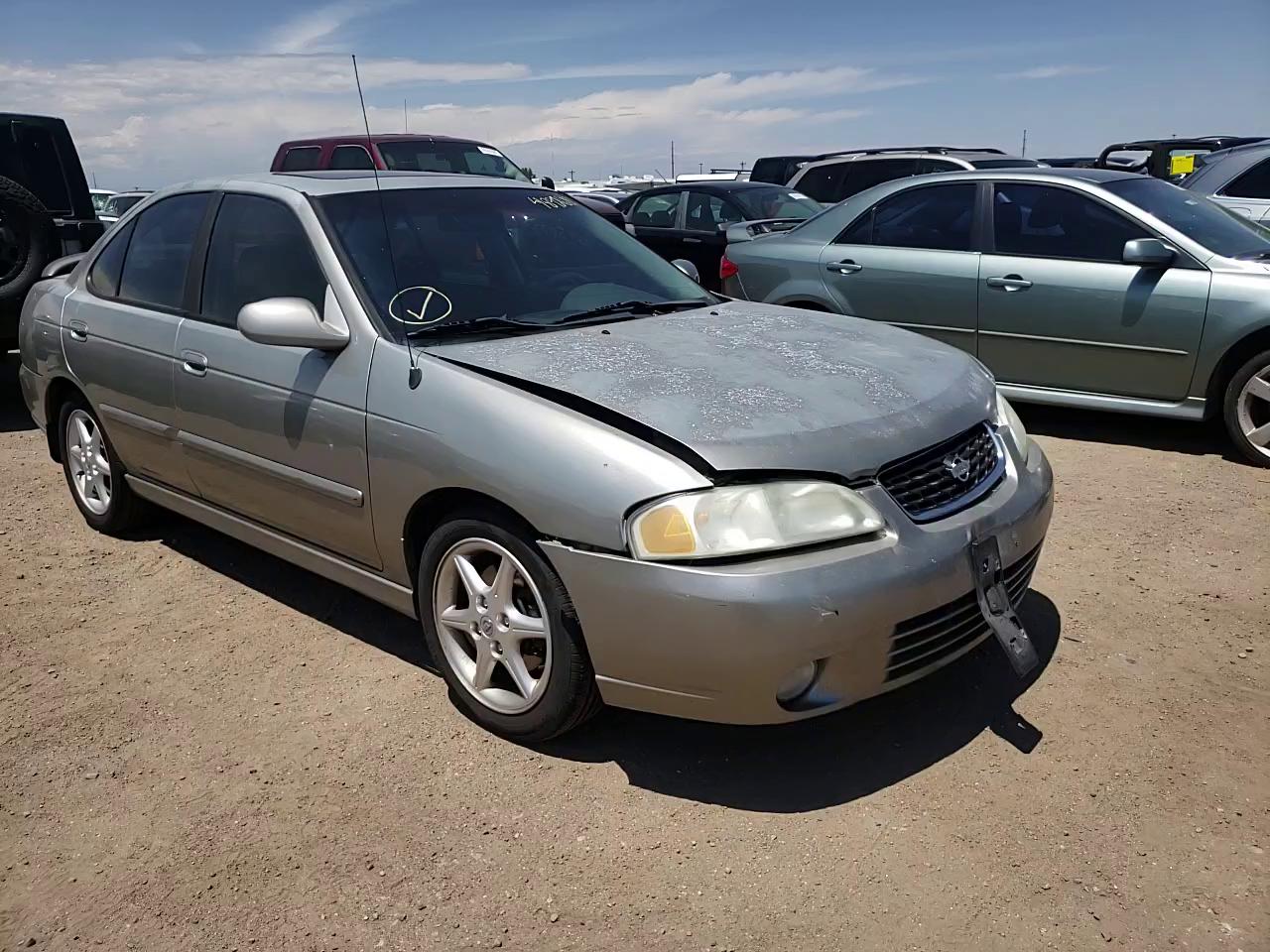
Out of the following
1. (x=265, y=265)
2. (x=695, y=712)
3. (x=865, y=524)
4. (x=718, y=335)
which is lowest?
(x=695, y=712)

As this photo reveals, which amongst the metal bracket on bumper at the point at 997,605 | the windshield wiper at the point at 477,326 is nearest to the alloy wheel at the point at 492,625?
the windshield wiper at the point at 477,326

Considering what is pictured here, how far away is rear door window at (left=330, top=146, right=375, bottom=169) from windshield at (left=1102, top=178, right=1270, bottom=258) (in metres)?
7.63

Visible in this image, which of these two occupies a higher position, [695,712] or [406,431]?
[406,431]

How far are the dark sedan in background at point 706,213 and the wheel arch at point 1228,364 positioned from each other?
18.1ft

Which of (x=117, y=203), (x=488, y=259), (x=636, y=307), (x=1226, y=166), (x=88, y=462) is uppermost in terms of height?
(x=488, y=259)

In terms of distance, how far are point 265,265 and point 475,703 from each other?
1764 mm

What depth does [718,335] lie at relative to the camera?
11.8 feet

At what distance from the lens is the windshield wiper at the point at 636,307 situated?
372cm

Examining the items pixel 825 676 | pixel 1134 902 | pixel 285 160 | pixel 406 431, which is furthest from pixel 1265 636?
pixel 285 160

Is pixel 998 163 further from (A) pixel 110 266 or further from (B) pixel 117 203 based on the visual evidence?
(B) pixel 117 203

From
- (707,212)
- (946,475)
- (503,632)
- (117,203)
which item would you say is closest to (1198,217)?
(946,475)

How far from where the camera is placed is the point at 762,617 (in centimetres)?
257

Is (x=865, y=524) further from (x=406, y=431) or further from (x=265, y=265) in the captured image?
(x=265, y=265)

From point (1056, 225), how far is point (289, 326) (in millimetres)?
4761
